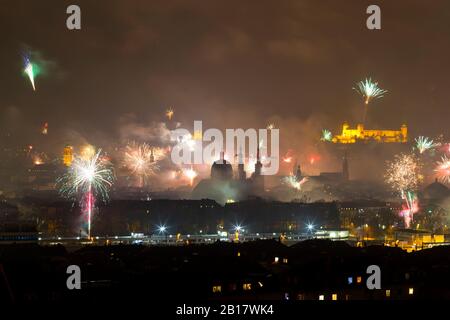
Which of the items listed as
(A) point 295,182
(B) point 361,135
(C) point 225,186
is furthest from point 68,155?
(B) point 361,135

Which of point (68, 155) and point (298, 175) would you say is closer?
point (68, 155)

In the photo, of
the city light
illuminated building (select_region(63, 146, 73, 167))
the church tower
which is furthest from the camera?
the church tower

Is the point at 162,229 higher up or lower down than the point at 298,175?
lower down

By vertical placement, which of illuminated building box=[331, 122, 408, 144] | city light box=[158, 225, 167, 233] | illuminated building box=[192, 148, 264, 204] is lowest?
city light box=[158, 225, 167, 233]

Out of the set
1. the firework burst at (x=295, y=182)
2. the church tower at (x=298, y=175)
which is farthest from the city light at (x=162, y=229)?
the church tower at (x=298, y=175)

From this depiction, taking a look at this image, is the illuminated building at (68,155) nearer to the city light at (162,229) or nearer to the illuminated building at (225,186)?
the illuminated building at (225,186)

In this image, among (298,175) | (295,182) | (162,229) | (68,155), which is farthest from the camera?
(298,175)

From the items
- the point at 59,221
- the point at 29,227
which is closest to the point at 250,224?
the point at 59,221

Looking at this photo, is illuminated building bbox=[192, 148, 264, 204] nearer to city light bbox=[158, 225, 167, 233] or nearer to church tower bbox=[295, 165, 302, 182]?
church tower bbox=[295, 165, 302, 182]

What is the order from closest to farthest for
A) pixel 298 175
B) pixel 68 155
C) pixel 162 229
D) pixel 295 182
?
1. pixel 162 229
2. pixel 68 155
3. pixel 295 182
4. pixel 298 175

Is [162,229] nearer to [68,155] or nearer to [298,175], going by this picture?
[68,155]

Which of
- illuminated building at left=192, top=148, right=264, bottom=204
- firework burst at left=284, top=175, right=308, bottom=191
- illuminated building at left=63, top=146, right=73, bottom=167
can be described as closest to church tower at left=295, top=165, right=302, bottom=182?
firework burst at left=284, top=175, right=308, bottom=191
